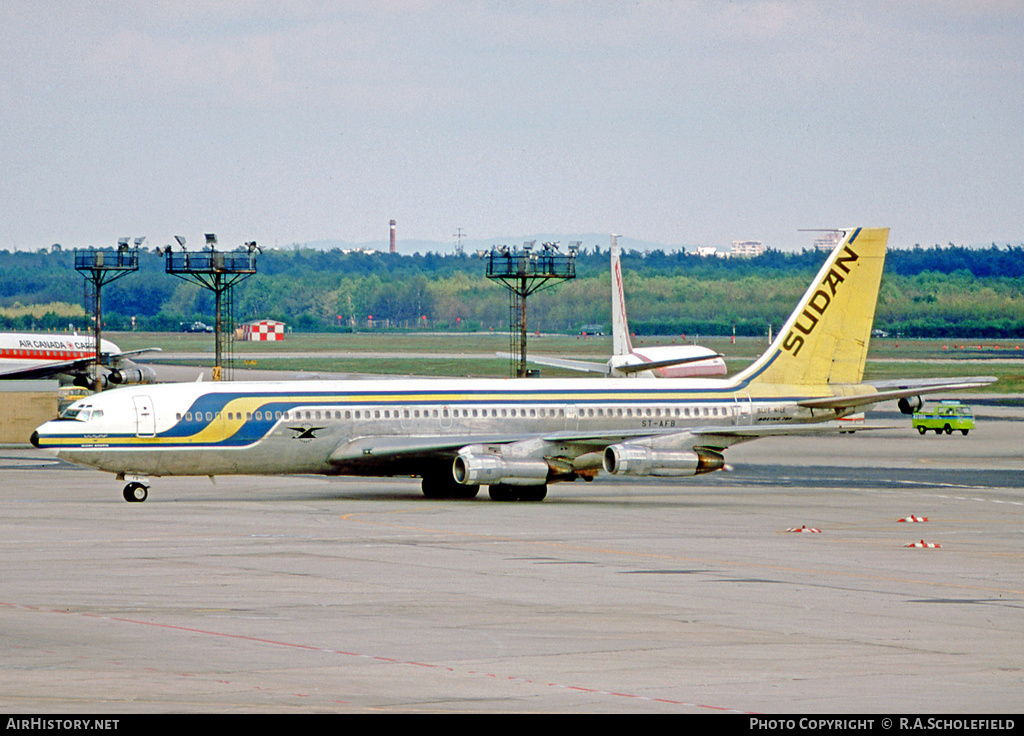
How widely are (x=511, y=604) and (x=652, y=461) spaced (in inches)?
816

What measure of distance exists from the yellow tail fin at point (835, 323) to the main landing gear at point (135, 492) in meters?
19.8

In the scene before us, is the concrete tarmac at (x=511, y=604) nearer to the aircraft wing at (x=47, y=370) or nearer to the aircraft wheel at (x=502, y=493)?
the aircraft wheel at (x=502, y=493)

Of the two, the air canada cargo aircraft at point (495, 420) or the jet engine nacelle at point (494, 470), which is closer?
the jet engine nacelle at point (494, 470)

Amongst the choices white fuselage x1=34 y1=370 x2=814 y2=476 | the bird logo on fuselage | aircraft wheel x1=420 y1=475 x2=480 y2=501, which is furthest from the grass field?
the bird logo on fuselage

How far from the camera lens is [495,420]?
154 feet

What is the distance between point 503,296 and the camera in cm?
19900

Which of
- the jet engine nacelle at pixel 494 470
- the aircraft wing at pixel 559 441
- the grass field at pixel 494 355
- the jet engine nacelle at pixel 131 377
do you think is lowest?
the grass field at pixel 494 355

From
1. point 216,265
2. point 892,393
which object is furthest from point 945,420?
point 216,265

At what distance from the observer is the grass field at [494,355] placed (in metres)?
124

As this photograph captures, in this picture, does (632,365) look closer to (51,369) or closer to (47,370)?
(51,369)

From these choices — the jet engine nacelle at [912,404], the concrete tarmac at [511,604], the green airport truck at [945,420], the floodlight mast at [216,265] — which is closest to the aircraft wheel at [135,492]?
the concrete tarmac at [511,604]

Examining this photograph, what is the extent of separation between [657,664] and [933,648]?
3930 mm
